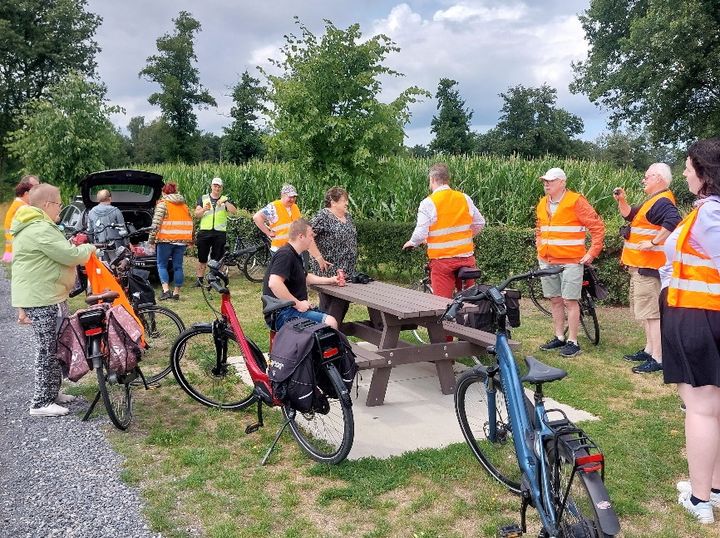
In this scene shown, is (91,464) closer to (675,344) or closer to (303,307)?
(303,307)

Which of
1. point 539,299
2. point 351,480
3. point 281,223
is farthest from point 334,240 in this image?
point 539,299

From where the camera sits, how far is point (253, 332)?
332 inches

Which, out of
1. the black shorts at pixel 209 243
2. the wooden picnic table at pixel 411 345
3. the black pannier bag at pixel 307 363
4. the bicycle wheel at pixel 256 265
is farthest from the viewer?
the bicycle wheel at pixel 256 265

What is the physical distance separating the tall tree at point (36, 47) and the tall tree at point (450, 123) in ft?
120

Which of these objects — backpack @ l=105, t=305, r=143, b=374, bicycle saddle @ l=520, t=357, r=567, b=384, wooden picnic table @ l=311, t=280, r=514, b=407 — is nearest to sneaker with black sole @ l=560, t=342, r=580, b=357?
wooden picnic table @ l=311, t=280, r=514, b=407

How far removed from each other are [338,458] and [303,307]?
1209mm

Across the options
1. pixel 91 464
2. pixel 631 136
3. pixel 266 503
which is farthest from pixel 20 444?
pixel 631 136

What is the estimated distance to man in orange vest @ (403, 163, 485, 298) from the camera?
677 centimetres

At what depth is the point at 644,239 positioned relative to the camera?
6539mm

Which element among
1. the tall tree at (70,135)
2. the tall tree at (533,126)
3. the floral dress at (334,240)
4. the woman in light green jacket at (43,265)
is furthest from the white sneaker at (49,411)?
the tall tree at (533,126)

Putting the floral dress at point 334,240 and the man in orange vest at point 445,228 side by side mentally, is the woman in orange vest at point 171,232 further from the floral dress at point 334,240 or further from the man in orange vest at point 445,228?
the man in orange vest at point 445,228

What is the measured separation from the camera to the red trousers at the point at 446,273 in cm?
688

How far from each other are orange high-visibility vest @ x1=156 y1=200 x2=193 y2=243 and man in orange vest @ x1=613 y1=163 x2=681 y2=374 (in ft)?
Result: 22.7

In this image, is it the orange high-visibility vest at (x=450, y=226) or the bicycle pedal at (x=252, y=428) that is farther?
the orange high-visibility vest at (x=450, y=226)
